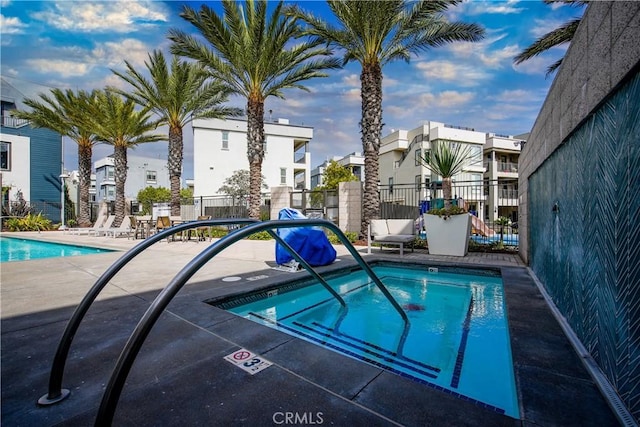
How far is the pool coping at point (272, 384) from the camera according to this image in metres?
1.63

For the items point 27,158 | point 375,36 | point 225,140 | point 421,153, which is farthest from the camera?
point 225,140

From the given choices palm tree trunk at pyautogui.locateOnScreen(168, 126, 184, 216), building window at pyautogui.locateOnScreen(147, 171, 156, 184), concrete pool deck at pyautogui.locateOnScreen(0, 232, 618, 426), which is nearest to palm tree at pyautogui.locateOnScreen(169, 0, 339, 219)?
palm tree trunk at pyautogui.locateOnScreen(168, 126, 184, 216)

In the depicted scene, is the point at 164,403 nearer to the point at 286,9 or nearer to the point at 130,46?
the point at 286,9

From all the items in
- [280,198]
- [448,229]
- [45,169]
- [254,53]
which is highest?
[254,53]

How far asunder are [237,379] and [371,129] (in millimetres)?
10248

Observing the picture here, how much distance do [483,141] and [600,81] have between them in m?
33.4

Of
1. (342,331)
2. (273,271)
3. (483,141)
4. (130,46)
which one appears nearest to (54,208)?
(130,46)

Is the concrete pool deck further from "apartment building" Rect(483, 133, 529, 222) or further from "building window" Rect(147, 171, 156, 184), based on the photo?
"building window" Rect(147, 171, 156, 184)

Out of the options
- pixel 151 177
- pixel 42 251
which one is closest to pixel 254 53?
pixel 42 251

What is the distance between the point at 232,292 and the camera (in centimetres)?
425

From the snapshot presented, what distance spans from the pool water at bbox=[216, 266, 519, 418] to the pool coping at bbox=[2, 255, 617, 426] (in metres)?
0.35

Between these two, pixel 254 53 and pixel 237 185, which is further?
pixel 237 185

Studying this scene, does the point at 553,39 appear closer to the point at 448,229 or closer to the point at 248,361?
the point at 448,229

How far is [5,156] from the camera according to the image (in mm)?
21781
